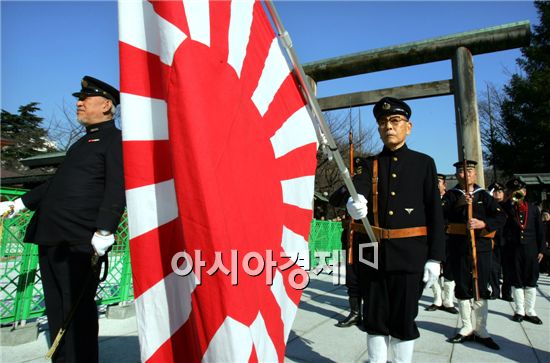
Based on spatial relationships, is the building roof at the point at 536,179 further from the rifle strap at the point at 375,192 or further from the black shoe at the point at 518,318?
the rifle strap at the point at 375,192

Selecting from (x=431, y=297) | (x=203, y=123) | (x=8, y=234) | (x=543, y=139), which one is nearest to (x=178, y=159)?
(x=203, y=123)

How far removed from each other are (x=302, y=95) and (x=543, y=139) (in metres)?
24.8

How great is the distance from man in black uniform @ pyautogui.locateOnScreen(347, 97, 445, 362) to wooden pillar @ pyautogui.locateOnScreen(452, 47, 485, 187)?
2770 millimetres

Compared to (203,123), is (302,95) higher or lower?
higher

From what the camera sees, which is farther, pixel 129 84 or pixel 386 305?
pixel 386 305

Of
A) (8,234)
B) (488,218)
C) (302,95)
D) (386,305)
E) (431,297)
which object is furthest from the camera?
(431,297)

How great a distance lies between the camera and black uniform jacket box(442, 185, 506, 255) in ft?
15.5

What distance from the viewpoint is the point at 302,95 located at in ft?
6.61

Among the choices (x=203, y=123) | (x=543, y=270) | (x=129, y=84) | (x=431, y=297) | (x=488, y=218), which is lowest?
(x=543, y=270)

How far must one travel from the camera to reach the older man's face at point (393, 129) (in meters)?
2.92

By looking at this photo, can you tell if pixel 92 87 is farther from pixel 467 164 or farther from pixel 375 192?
pixel 467 164

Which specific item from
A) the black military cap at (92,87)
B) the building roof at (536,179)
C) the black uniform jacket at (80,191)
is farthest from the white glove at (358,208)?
the building roof at (536,179)

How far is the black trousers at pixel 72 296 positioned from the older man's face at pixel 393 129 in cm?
221

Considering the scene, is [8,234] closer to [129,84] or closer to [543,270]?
[129,84]
